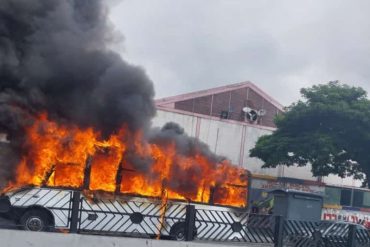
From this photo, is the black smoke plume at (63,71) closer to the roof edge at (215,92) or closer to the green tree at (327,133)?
the green tree at (327,133)

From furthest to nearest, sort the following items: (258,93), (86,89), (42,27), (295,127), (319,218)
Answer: (258,93), (295,127), (319,218), (86,89), (42,27)

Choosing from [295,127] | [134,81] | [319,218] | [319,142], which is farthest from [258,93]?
[134,81]

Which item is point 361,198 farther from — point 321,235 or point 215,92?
point 321,235

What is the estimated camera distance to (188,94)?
31.6 meters

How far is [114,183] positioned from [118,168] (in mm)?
418

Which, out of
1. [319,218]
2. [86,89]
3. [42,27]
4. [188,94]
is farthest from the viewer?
[188,94]

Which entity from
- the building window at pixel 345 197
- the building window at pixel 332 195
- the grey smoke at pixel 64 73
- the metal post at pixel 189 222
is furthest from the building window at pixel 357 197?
the metal post at pixel 189 222

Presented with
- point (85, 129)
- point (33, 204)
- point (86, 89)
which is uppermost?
point (86, 89)

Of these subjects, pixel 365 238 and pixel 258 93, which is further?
pixel 258 93

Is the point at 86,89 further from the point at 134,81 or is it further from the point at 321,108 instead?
the point at 321,108

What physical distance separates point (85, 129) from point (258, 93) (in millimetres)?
22247

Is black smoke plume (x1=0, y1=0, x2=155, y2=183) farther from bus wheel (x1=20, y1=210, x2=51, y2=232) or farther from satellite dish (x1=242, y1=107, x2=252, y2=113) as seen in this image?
satellite dish (x1=242, y1=107, x2=252, y2=113)

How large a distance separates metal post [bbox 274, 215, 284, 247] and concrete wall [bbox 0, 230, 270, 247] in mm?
1849

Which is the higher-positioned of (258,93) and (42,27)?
(258,93)
